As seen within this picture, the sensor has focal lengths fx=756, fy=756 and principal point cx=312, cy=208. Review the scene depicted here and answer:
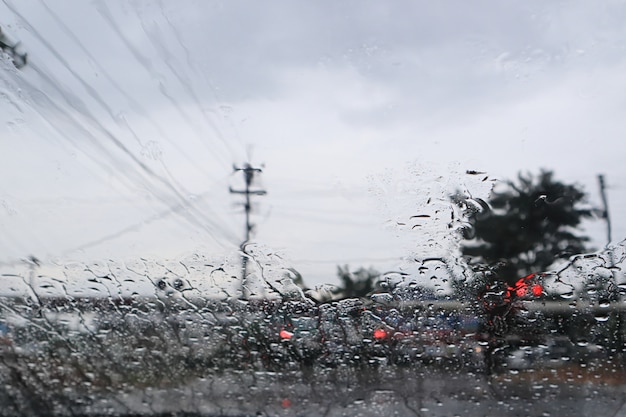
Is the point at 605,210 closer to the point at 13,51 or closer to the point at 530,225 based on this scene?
the point at 530,225

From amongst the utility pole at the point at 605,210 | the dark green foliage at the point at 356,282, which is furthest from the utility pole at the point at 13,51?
the utility pole at the point at 605,210

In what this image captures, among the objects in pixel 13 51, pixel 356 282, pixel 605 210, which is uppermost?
pixel 13 51

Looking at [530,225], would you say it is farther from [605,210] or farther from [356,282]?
[356,282]

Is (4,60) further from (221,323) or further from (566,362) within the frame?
(566,362)

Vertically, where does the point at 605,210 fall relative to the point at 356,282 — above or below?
above

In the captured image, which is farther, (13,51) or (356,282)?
(13,51)

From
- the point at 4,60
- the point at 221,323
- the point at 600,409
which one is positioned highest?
the point at 4,60

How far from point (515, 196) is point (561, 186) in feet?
1.37

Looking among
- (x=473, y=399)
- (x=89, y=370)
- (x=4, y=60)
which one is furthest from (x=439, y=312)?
(x=4, y=60)

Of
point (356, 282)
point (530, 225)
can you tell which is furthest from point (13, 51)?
point (530, 225)

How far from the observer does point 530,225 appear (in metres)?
6.39

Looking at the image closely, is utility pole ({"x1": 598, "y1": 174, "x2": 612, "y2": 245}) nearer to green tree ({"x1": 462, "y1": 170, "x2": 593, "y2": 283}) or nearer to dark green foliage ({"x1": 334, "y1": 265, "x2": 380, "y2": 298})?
green tree ({"x1": 462, "y1": 170, "x2": 593, "y2": 283})

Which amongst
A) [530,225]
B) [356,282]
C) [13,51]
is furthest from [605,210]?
[13,51]

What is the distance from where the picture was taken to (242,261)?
20.4 feet
